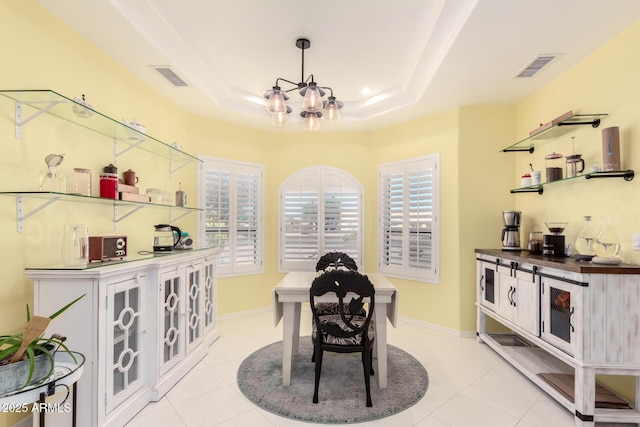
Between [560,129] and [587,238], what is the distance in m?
1.04

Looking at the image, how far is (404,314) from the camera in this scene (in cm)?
412

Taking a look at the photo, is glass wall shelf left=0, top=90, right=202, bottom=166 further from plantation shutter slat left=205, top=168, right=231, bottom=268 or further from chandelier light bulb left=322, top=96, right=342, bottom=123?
chandelier light bulb left=322, top=96, right=342, bottom=123

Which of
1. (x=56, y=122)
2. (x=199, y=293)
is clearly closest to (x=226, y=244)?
(x=199, y=293)

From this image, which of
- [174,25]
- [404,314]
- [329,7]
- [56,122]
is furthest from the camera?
[404,314]

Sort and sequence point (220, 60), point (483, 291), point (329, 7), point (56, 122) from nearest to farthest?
point (56, 122)
point (329, 7)
point (220, 60)
point (483, 291)

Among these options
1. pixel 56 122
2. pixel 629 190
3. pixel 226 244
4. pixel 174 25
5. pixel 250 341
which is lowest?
pixel 250 341

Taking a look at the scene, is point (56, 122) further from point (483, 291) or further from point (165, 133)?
point (483, 291)

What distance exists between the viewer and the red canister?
231 cm

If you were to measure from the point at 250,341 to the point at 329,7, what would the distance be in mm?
3315

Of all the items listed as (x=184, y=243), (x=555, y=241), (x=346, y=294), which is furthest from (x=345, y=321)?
(x=555, y=241)

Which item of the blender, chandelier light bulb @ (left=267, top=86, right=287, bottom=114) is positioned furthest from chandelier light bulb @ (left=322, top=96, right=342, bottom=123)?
the blender

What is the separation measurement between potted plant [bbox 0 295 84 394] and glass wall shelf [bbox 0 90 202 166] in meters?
1.23

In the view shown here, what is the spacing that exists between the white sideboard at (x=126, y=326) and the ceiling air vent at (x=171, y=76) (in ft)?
5.64

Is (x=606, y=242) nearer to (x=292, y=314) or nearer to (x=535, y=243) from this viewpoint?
(x=535, y=243)
